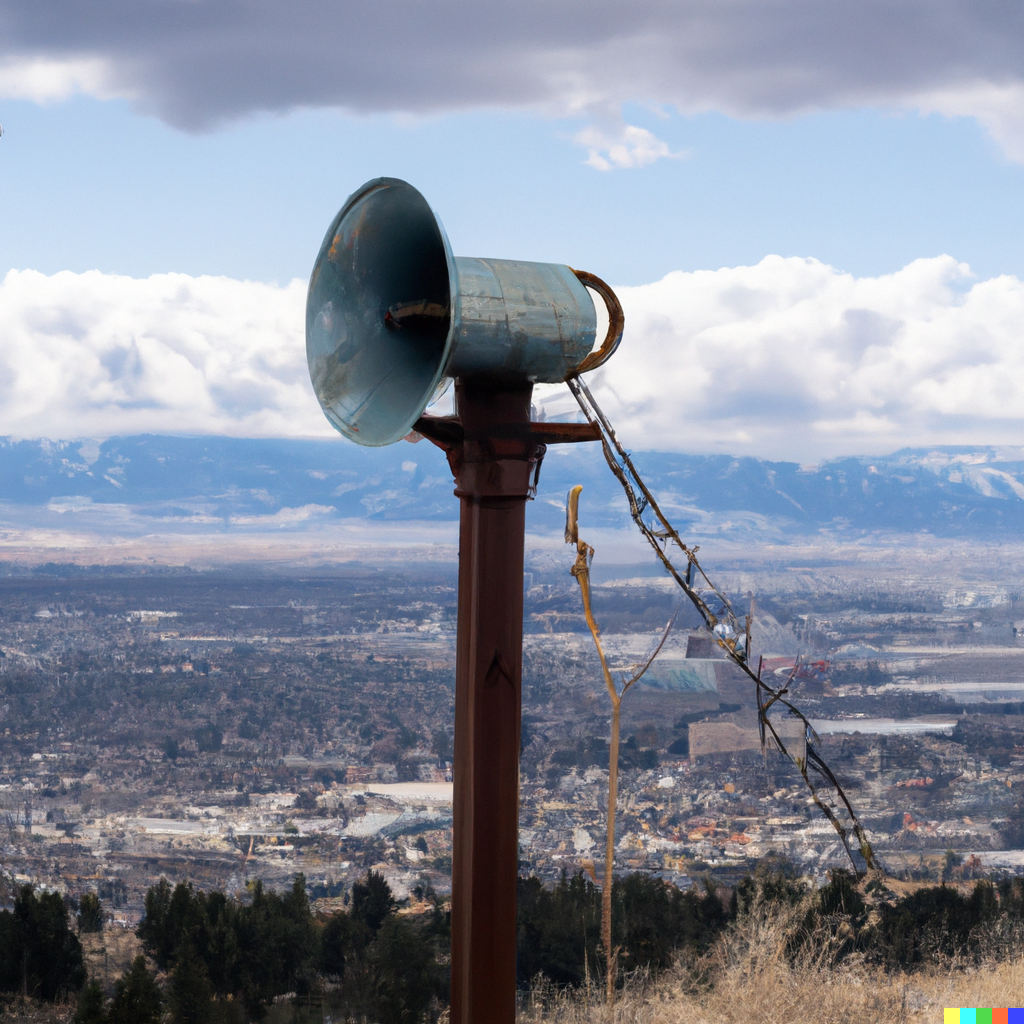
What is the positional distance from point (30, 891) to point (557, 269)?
10761 mm

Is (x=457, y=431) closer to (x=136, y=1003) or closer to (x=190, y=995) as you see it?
(x=136, y=1003)

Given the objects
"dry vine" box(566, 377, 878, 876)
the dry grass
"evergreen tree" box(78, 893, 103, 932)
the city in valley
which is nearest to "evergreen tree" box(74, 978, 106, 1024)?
"evergreen tree" box(78, 893, 103, 932)

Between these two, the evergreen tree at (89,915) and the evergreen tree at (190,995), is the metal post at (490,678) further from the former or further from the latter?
the evergreen tree at (89,915)

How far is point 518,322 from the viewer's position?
2883 millimetres

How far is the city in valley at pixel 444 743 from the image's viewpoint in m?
17.9

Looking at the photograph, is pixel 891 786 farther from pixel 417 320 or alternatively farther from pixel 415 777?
pixel 417 320

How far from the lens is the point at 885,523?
7406 centimetres

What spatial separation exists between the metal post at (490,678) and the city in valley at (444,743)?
211 centimetres

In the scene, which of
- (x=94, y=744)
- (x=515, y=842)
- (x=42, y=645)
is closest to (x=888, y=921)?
(x=515, y=842)

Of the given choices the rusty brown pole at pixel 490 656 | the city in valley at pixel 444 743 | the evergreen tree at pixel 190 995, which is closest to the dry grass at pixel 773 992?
the city in valley at pixel 444 743

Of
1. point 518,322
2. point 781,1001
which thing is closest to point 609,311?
point 518,322

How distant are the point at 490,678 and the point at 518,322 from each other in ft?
3.53

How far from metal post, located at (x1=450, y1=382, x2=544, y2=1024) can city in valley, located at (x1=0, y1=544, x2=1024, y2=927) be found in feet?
6.91

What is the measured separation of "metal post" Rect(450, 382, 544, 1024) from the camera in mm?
3059
